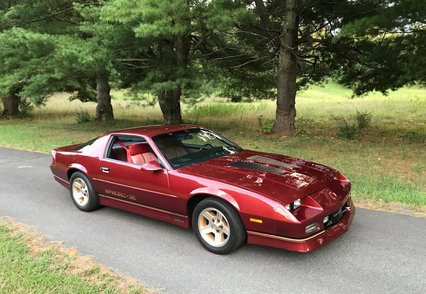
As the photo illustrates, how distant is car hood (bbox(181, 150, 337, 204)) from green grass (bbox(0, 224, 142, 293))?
5.00ft

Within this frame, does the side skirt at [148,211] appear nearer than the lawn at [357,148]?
Yes

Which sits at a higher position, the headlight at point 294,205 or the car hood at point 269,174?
the car hood at point 269,174

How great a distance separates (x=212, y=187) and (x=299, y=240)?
3.49ft

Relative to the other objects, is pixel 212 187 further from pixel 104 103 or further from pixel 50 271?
pixel 104 103

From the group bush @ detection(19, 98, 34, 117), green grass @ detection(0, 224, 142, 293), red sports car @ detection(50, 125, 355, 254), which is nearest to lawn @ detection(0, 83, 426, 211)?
red sports car @ detection(50, 125, 355, 254)

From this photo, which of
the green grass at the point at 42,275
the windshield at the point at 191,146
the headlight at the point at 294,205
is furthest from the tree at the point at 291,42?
the green grass at the point at 42,275

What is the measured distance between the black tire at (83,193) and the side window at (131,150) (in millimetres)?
603

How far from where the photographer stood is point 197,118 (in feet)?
65.3

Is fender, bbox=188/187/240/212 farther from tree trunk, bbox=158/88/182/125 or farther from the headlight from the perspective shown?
tree trunk, bbox=158/88/182/125

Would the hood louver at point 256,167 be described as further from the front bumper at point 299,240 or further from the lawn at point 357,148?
the lawn at point 357,148

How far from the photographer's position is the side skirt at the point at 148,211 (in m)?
4.73

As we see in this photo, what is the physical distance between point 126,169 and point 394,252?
3.31 metres

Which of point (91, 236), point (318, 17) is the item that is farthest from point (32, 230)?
point (318, 17)

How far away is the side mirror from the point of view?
4789 mm
